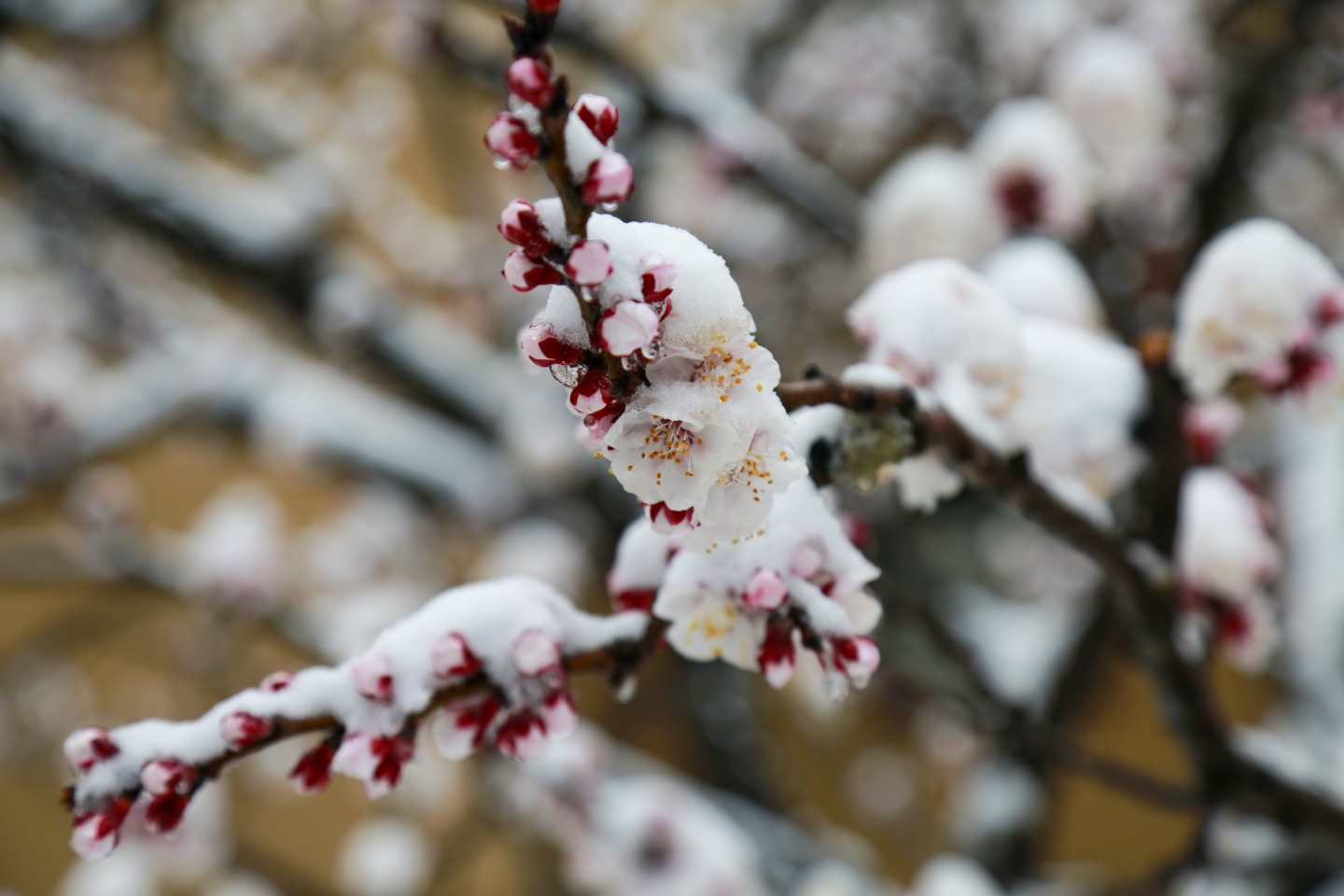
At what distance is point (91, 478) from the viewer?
3217mm

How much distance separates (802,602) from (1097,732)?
5445 mm

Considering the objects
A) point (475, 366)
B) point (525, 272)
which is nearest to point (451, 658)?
point (525, 272)

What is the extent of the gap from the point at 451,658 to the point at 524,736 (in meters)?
0.10

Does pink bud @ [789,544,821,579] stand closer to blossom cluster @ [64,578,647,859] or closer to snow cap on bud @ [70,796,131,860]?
blossom cluster @ [64,578,647,859]

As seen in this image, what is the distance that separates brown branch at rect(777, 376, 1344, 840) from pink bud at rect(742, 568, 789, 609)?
0.14 m

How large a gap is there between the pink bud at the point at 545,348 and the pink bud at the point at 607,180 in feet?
0.29

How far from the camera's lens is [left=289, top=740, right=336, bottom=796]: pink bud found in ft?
2.47

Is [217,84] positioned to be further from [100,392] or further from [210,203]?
[100,392]

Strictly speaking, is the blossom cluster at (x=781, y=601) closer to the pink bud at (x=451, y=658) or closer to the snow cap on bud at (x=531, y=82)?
the pink bud at (x=451, y=658)

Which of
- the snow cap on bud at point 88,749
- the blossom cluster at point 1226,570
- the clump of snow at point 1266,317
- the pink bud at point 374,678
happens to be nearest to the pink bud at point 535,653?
the pink bud at point 374,678

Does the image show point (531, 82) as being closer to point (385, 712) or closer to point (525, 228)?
point (525, 228)

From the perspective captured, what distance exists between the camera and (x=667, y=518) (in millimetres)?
633

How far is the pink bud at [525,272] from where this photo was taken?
0.52 metres

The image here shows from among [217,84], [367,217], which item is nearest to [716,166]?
[217,84]
